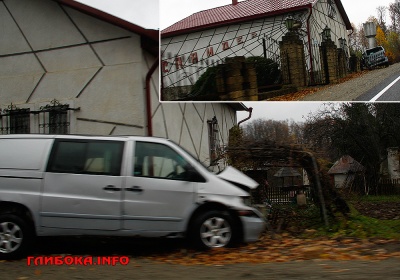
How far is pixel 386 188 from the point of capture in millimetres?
34531

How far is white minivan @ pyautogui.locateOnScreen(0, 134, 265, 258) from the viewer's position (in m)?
7.23

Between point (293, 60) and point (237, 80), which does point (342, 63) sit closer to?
point (293, 60)

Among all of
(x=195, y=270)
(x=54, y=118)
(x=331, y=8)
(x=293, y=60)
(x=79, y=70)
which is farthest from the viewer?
(x=54, y=118)

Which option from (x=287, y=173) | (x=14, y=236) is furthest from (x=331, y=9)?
(x=287, y=173)

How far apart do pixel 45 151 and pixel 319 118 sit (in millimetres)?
24138

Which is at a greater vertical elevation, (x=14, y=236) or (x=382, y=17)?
(x=382, y=17)

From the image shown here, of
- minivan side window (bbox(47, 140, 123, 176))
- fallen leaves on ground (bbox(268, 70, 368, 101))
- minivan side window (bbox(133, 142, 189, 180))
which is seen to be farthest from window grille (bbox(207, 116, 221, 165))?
minivan side window (bbox(47, 140, 123, 176))

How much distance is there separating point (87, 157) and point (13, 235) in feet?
5.19

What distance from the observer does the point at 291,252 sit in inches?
296

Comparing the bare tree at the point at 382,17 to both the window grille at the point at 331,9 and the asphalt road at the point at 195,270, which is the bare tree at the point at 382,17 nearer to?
the window grille at the point at 331,9

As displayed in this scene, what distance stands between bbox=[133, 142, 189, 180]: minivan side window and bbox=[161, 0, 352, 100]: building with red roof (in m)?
3.75

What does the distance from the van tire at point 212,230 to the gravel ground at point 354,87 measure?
424 cm

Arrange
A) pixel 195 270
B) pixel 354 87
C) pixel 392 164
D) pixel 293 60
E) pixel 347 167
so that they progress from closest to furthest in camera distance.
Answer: pixel 195 270
pixel 293 60
pixel 354 87
pixel 347 167
pixel 392 164

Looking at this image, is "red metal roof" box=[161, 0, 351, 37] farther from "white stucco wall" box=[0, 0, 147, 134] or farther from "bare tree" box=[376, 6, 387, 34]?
"white stucco wall" box=[0, 0, 147, 134]
